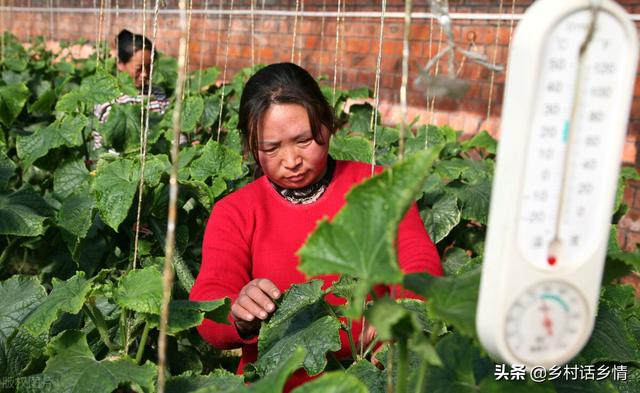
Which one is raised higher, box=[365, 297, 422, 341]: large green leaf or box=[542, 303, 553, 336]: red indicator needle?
box=[542, 303, 553, 336]: red indicator needle

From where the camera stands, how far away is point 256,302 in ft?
5.44

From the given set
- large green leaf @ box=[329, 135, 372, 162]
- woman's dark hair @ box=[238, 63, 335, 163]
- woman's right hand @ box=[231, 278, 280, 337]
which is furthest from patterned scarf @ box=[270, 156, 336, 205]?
large green leaf @ box=[329, 135, 372, 162]

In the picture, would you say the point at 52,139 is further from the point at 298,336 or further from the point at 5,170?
the point at 298,336

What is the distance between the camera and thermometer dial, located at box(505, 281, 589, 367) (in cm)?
91

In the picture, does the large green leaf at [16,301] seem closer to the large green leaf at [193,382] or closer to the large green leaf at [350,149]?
the large green leaf at [193,382]

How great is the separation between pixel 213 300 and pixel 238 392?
638 millimetres

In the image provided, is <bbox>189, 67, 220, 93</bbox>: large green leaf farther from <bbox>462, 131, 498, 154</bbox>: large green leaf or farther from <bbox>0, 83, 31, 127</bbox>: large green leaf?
<bbox>462, 131, 498, 154</bbox>: large green leaf

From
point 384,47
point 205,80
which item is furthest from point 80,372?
point 384,47

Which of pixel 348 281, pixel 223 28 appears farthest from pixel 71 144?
pixel 223 28

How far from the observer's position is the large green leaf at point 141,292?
1.55m

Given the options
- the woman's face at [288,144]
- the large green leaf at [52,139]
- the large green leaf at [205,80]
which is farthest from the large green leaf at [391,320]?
the large green leaf at [205,80]

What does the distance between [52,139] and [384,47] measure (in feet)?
8.49

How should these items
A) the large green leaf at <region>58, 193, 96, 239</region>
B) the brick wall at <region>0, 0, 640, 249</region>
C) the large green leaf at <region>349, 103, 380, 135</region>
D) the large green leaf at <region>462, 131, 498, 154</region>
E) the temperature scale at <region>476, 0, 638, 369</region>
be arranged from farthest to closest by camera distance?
the brick wall at <region>0, 0, 640, 249</region>, the large green leaf at <region>349, 103, 380, 135</region>, the large green leaf at <region>462, 131, 498, 154</region>, the large green leaf at <region>58, 193, 96, 239</region>, the temperature scale at <region>476, 0, 638, 369</region>

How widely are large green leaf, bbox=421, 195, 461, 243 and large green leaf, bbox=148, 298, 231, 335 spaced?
1.16m
